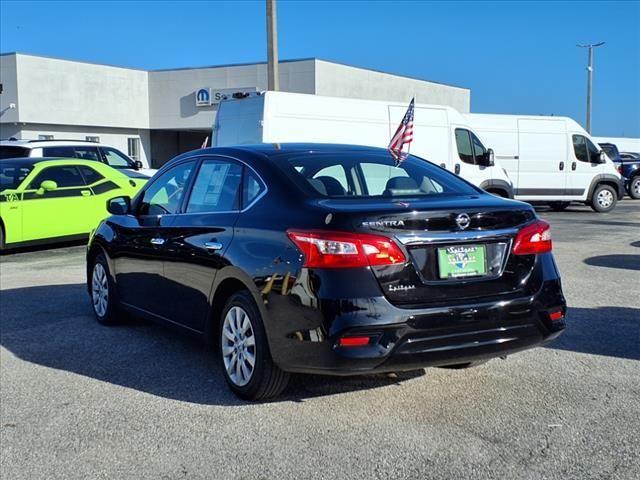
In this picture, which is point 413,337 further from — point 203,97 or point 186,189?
point 203,97

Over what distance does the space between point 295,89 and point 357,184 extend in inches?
1178

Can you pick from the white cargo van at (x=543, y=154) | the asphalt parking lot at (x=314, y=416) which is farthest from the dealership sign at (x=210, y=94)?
the asphalt parking lot at (x=314, y=416)

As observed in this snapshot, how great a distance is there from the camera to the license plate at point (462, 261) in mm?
4055

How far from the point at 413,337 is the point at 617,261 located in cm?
727

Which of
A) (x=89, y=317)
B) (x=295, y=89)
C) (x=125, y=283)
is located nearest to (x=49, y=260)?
(x=89, y=317)

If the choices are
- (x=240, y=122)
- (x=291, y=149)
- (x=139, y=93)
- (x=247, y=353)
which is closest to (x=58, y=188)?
(x=240, y=122)

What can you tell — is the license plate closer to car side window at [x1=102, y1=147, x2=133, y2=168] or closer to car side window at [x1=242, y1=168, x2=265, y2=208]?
car side window at [x1=242, y1=168, x2=265, y2=208]

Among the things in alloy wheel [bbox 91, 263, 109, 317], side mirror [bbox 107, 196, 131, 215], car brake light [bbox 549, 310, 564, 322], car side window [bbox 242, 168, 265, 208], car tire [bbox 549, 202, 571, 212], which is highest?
car side window [bbox 242, 168, 265, 208]

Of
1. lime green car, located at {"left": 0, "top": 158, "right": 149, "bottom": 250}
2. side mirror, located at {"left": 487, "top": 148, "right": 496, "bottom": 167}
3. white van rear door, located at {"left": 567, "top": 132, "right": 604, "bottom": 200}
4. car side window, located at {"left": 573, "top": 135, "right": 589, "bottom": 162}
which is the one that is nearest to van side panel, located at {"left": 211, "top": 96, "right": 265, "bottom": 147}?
lime green car, located at {"left": 0, "top": 158, "right": 149, "bottom": 250}

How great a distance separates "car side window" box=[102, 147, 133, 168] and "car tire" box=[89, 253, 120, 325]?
33.4ft

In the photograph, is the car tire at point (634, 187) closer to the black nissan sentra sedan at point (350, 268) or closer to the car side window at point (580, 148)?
the car side window at point (580, 148)

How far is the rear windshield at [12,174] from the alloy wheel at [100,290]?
5.65 m

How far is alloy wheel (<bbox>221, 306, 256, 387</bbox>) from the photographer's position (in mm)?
4469

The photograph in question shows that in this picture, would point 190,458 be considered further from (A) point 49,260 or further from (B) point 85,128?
(B) point 85,128
